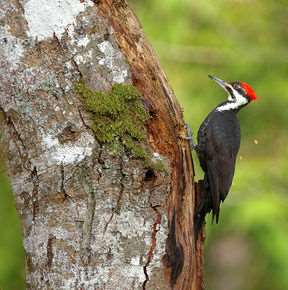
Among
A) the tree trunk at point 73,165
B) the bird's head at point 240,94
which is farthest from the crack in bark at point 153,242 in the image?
the bird's head at point 240,94

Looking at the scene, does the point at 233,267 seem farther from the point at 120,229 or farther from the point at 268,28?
the point at 120,229

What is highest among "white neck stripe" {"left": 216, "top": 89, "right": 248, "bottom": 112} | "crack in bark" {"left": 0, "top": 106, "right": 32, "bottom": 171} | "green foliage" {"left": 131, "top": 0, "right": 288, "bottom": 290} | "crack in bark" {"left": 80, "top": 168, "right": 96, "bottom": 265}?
"green foliage" {"left": 131, "top": 0, "right": 288, "bottom": 290}

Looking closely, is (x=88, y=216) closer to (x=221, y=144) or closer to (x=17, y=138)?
(x=17, y=138)

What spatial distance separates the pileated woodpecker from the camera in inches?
202

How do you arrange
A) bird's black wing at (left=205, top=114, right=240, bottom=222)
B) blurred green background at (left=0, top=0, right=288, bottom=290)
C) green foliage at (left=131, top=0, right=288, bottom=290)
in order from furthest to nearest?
green foliage at (left=131, top=0, right=288, bottom=290) → blurred green background at (left=0, top=0, right=288, bottom=290) → bird's black wing at (left=205, top=114, right=240, bottom=222)

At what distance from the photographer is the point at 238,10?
7.68 meters

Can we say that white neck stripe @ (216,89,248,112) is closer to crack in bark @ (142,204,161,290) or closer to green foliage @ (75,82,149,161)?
green foliage @ (75,82,149,161)

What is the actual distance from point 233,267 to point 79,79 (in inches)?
253

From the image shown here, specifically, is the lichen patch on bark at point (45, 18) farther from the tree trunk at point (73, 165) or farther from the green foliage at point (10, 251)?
the green foliage at point (10, 251)

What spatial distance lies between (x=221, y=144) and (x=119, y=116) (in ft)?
7.22

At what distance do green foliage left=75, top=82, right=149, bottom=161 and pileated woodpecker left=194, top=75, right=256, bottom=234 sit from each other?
1.39 metres

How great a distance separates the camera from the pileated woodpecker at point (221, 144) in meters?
5.13

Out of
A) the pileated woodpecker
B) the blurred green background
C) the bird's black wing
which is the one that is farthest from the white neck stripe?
the blurred green background

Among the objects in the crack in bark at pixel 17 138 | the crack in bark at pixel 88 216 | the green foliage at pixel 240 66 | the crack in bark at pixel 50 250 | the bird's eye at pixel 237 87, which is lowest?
the crack in bark at pixel 50 250
